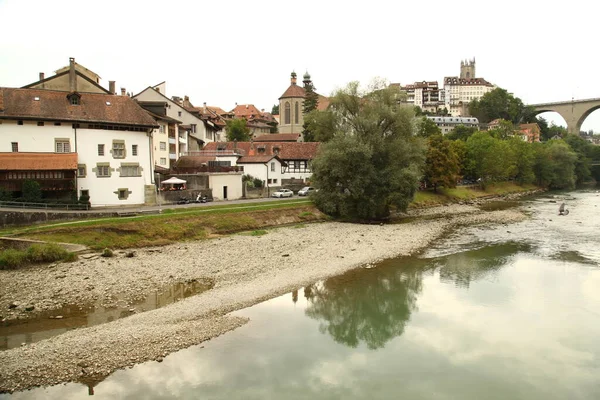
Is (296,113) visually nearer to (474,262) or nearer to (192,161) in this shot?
(192,161)

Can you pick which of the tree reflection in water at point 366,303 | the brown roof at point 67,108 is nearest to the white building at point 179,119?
the brown roof at point 67,108

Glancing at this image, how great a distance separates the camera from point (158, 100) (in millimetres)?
51406

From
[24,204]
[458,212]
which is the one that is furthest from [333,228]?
[24,204]

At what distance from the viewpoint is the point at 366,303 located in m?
19.9

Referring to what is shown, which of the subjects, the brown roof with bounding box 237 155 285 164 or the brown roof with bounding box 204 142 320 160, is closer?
the brown roof with bounding box 237 155 285 164

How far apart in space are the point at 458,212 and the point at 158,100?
35.6m

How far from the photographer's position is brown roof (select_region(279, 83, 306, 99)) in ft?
292

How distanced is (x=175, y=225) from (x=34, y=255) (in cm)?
931

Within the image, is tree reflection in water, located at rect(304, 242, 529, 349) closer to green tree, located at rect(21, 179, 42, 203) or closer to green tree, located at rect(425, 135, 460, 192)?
green tree, located at rect(21, 179, 42, 203)

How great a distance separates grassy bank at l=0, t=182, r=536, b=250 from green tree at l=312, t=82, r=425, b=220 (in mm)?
3219

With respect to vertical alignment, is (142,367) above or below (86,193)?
below

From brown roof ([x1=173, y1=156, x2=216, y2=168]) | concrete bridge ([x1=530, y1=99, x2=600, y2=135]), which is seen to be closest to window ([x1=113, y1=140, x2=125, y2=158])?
brown roof ([x1=173, y1=156, x2=216, y2=168])

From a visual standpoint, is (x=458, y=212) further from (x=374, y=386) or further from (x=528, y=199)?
(x=374, y=386)

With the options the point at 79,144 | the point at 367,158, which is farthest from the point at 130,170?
the point at 367,158
